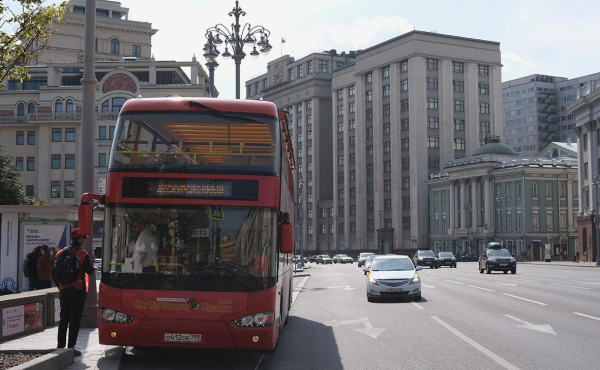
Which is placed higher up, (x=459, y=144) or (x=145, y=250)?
(x=459, y=144)

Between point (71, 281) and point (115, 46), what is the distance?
9183 cm

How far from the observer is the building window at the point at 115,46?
98.4 meters

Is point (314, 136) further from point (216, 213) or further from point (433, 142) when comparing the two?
point (216, 213)

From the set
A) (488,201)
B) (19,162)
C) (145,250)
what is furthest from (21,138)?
(145,250)

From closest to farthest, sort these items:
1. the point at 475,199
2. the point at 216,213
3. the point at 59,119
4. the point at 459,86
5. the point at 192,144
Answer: the point at 216,213 < the point at 192,144 < the point at 59,119 < the point at 475,199 < the point at 459,86

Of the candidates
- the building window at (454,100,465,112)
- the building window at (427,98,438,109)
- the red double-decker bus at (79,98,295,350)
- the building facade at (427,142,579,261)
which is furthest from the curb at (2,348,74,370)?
the building window at (454,100,465,112)

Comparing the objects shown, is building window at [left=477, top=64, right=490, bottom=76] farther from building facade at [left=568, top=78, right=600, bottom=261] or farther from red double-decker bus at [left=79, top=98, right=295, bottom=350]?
red double-decker bus at [left=79, top=98, right=295, bottom=350]

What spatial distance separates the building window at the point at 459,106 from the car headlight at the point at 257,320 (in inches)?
4428

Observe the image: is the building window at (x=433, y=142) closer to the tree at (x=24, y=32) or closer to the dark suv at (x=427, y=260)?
the dark suv at (x=427, y=260)

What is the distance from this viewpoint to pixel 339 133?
136500mm

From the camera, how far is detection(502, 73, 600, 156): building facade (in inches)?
6407

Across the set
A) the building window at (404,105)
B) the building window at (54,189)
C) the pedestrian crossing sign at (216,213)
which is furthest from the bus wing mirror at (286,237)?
the building window at (404,105)

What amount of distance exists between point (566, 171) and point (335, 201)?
46.4 meters

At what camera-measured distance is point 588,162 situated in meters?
85.7
